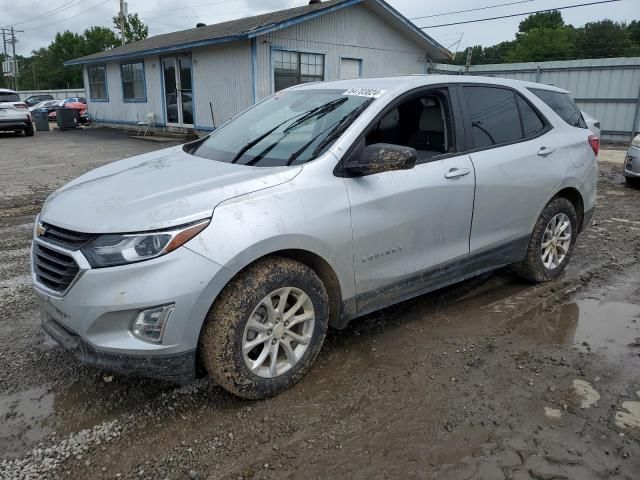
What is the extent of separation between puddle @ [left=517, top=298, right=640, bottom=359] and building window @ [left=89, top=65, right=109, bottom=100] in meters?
23.3

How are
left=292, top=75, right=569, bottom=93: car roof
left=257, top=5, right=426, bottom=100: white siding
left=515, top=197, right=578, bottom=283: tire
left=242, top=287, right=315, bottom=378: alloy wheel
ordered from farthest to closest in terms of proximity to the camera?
left=257, top=5, right=426, bottom=100: white siding
left=515, top=197, right=578, bottom=283: tire
left=292, top=75, right=569, bottom=93: car roof
left=242, top=287, right=315, bottom=378: alloy wheel

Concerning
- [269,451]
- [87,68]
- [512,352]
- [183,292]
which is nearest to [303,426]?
[269,451]

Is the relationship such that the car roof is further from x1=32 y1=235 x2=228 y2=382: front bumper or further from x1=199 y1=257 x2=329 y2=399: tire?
x1=32 y1=235 x2=228 y2=382: front bumper

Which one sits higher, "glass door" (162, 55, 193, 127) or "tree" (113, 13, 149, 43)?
"tree" (113, 13, 149, 43)

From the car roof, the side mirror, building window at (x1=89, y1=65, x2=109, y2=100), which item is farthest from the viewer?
building window at (x1=89, y1=65, x2=109, y2=100)

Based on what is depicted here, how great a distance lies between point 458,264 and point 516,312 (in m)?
0.77

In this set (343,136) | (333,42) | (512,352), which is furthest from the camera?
(333,42)

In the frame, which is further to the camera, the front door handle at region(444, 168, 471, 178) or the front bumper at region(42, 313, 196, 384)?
the front door handle at region(444, 168, 471, 178)

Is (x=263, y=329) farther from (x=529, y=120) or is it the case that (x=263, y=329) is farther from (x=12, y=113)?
(x=12, y=113)

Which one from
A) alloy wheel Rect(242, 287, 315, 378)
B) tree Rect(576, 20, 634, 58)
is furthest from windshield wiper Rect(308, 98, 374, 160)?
tree Rect(576, 20, 634, 58)

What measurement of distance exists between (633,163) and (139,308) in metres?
9.81

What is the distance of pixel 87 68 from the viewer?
2467 cm

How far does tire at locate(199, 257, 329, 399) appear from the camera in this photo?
268 cm

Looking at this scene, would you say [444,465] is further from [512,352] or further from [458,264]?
[458,264]
